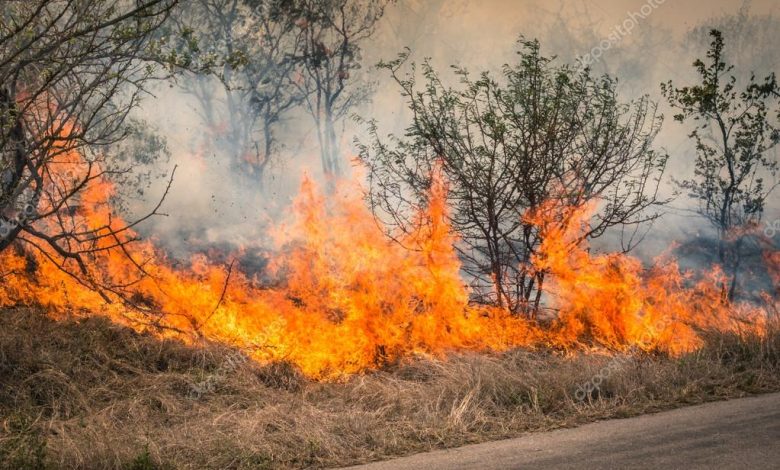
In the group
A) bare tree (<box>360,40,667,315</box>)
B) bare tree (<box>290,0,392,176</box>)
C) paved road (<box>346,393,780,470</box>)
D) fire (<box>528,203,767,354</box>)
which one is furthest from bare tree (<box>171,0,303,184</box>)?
paved road (<box>346,393,780,470</box>)

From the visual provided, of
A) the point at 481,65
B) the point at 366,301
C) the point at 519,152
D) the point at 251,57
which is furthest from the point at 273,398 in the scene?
the point at 481,65

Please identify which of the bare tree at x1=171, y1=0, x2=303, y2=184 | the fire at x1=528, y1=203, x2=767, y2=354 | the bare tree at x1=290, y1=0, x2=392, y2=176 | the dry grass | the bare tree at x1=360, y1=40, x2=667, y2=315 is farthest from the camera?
the bare tree at x1=171, y1=0, x2=303, y2=184

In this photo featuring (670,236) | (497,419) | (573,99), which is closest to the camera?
(497,419)

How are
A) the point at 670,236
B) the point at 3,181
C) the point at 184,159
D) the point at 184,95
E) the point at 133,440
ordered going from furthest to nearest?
the point at 184,95 → the point at 184,159 → the point at 670,236 → the point at 3,181 → the point at 133,440

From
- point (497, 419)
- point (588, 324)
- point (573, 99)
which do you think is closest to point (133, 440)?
point (497, 419)

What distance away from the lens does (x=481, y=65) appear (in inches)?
2098

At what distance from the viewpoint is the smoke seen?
106ft

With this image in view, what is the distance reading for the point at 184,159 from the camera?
36812mm

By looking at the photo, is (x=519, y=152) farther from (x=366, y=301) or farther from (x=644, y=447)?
(x=644, y=447)

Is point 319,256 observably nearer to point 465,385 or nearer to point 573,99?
point 465,385

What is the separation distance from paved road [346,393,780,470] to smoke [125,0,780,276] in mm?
21143

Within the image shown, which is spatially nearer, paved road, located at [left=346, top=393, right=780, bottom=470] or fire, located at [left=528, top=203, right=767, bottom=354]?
paved road, located at [left=346, top=393, right=780, bottom=470]

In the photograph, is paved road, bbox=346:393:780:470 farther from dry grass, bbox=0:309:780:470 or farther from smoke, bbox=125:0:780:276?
smoke, bbox=125:0:780:276

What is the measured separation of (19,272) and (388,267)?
6010mm
